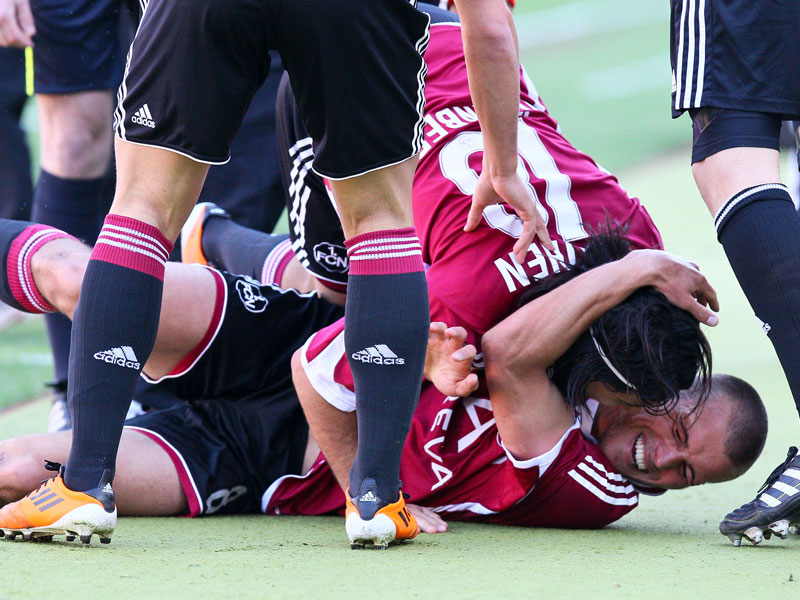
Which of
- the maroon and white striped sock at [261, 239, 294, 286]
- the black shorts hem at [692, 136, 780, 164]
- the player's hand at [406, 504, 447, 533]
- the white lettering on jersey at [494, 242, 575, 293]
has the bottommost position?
the player's hand at [406, 504, 447, 533]

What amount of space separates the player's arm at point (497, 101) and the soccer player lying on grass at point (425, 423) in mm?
199

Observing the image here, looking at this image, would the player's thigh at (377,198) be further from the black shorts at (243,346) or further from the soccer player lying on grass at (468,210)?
the black shorts at (243,346)

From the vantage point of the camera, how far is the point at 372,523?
194 centimetres

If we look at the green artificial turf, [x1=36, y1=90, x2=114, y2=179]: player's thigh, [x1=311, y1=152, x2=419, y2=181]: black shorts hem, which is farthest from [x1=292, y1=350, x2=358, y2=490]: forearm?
[x1=36, y1=90, x2=114, y2=179]: player's thigh

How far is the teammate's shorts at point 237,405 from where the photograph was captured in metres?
2.61

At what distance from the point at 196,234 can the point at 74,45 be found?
→ 0.73 meters

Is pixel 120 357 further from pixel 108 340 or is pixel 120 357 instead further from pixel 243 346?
pixel 243 346

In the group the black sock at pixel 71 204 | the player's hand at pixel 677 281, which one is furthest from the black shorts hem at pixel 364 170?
the black sock at pixel 71 204

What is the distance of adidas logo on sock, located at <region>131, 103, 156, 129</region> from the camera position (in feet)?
6.16

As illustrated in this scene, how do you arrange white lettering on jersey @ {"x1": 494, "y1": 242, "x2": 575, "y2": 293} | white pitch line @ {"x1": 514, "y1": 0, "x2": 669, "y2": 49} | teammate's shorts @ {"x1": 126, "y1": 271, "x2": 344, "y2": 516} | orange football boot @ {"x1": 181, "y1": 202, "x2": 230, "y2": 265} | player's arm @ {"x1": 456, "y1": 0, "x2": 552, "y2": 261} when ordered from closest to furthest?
1. player's arm @ {"x1": 456, "y1": 0, "x2": 552, "y2": 261}
2. white lettering on jersey @ {"x1": 494, "y1": 242, "x2": 575, "y2": 293}
3. teammate's shorts @ {"x1": 126, "y1": 271, "x2": 344, "y2": 516}
4. orange football boot @ {"x1": 181, "y1": 202, "x2": 230, "y2": 265}
5. white pitch line @ {"x1": 514, "y1": 0, "x2": 669, "y2": 49}

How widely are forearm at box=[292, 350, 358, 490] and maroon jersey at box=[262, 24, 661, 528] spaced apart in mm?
36

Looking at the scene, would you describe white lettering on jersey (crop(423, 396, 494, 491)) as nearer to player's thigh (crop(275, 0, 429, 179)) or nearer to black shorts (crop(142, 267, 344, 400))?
black shorts (crop(142, 267, 344, 400))

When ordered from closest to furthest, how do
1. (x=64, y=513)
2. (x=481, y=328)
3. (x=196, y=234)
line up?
1. (x=64, y=513)
2. (x=481, y=328)
3. (x=196, y=234)

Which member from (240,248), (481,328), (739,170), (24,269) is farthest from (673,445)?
(240,248)
